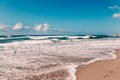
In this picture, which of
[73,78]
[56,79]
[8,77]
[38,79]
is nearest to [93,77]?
[73,78]

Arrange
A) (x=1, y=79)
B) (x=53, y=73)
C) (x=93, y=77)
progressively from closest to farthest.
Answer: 1. (x=1, y=79)
2. (x=93, y=77)
3. (x=53, y=73)

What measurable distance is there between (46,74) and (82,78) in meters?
1.34

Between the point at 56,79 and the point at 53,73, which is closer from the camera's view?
the point at 56,79

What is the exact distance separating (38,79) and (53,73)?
0.86m

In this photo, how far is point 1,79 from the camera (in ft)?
17.3

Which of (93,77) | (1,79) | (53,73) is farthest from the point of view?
(53,73)

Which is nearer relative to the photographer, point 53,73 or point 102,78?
point 102,78

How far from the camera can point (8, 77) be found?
5.51 metres

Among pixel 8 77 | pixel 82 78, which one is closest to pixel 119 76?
pixel 82 78

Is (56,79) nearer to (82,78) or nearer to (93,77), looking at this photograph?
(82,78)

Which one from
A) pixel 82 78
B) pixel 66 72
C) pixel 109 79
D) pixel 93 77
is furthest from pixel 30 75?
pixel 109 79

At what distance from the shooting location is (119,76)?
5695 mm

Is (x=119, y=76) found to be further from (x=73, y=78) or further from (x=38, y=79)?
(x=38, y=79)

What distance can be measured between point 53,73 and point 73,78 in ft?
2.99
